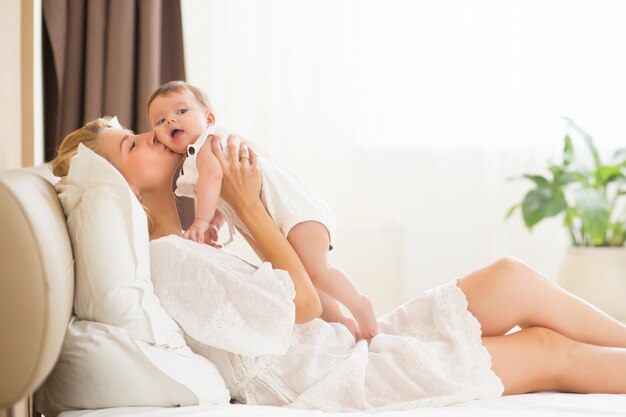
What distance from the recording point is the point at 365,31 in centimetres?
389

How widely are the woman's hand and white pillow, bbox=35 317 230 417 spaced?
19.3 inches

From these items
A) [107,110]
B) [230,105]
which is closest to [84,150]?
[107,110]

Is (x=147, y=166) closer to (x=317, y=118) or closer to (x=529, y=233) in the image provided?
(x=317, y=118)

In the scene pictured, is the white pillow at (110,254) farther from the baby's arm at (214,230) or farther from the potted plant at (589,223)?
the potted plant at (589,223)

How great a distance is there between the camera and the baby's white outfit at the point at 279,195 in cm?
170

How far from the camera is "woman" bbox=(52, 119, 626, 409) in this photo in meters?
1.43

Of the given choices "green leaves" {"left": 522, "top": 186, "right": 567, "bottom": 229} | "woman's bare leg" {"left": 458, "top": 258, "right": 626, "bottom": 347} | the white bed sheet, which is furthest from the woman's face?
"green leaves" {"left": 522, "top": 186, "right": 567, "bottom": 229}

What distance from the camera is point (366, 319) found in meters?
1.63

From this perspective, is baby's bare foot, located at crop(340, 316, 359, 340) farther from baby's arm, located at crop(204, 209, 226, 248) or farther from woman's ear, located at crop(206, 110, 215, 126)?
woman's ear, located at crop(206, 110, 215, 126)

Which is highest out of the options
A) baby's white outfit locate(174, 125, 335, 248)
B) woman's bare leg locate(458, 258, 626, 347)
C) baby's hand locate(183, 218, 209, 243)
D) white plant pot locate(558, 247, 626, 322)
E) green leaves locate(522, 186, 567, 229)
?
baby's white outfit locate(174, 125, 335, 248)

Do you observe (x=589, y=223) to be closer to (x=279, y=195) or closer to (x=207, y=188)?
(x=279, y=195)

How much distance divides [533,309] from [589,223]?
1.88m

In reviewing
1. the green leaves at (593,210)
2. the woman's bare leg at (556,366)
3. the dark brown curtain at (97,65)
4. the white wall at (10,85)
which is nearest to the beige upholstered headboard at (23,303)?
the white wall at (10,85)

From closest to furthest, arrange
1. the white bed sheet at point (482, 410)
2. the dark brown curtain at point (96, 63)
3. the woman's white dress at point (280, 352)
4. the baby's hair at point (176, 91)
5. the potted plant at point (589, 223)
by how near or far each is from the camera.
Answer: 1. the white bed sheet at point (482, 410)
2. the woman's white dress at point (280, 352)
3. the baby's hair at point (176, 91)
4. the dark brown curtain at point (96, 63)
5. the potted plant at point (589, 223)
